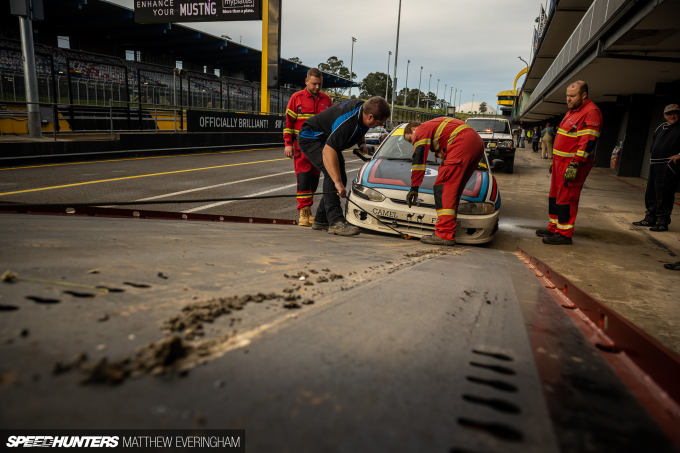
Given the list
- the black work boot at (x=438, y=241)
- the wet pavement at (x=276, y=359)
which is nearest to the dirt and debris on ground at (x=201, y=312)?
the wet pavement at (x=276, y=359)

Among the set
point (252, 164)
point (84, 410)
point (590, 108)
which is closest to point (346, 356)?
point (84, 410)

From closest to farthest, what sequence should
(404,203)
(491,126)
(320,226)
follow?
1. (404,203)
2. (320,226)
3. (491,126)

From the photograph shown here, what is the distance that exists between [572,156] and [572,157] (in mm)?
14

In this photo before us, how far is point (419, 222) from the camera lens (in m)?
4.59

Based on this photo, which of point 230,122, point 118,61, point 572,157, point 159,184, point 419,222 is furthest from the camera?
point 118,61

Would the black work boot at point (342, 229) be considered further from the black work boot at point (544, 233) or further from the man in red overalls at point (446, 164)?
the black work boot at point (544, 233)

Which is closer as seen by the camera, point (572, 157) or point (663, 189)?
point (572, 157)

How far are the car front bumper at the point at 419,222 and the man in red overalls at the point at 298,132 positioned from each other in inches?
33.5

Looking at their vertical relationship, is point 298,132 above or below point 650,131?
below

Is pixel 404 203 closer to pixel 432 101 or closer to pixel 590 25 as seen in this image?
pixel 590 25

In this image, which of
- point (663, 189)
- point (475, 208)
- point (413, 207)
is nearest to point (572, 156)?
point (475, 208)

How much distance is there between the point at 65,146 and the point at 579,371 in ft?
43.4

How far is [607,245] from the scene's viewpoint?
5.32 metres

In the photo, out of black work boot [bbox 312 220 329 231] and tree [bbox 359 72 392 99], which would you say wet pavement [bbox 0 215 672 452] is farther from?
tree [bbox 359 72 392 99]
